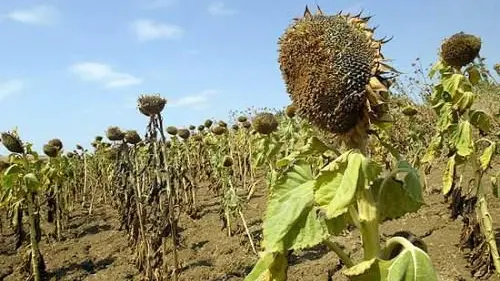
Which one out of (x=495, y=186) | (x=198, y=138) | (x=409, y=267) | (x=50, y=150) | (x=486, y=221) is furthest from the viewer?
(x=198, y=138)

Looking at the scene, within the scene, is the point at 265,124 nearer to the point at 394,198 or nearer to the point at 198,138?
the point at 394,198

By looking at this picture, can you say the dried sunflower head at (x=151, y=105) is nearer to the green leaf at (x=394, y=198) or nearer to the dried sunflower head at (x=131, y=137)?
the dried sunflower head at (x=131, y=137)

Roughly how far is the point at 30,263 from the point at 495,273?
17.3 feet

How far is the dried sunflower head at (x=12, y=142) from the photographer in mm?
7039

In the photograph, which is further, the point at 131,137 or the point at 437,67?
the point at 131,137

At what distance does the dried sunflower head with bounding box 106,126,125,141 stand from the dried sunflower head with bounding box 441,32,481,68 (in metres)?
4.15

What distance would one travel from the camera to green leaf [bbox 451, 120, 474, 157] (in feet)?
15.5

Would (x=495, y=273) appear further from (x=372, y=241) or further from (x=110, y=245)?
(x=110, y=245)

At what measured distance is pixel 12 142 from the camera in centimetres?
708

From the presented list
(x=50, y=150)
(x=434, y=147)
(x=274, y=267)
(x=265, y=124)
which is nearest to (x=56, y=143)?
(x=50, y=150)

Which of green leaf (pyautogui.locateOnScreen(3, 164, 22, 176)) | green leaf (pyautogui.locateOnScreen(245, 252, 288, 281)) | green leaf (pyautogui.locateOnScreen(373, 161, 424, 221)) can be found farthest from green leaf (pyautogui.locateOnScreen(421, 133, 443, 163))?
green leaf (pyautogui.locateOnScreen(3, 164, 22, 176))

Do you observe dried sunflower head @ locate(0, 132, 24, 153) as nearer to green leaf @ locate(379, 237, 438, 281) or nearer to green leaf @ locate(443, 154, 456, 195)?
green leaf @ locate(443, 154, 456, 195)

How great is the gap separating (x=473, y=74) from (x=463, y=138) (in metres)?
0.63

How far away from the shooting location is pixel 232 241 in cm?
784
